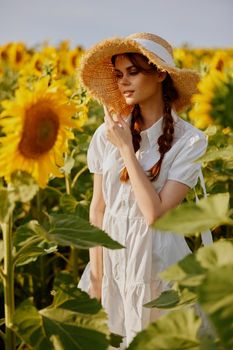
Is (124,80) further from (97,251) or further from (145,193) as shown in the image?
(97,251)

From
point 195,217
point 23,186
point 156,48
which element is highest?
point 156,48

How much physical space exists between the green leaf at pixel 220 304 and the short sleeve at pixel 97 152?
1.20 meters

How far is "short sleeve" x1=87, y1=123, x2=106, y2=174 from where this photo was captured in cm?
231

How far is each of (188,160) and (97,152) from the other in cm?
38

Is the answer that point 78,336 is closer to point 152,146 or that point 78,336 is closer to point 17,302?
point 152,146

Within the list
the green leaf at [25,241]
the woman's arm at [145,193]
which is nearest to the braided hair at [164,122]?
the woman's arm at [145,193]

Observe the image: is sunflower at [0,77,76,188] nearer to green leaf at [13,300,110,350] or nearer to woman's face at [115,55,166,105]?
green leaf at [13,300,110,350]

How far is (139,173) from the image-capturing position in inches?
79.5

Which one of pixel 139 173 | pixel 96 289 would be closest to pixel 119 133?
pixel 139 173

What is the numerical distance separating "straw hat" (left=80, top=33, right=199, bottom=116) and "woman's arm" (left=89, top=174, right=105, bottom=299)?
0.98ft

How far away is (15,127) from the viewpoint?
4.82 feet

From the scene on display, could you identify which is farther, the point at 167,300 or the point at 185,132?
the point at 185,132

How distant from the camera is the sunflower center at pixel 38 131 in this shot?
1511 millimetres

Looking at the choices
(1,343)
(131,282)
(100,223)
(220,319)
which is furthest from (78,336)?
(1,343)
